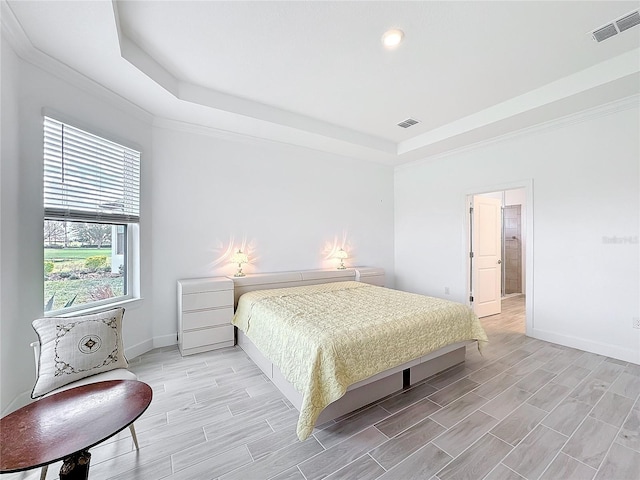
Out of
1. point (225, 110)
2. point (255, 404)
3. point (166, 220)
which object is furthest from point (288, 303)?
point (225, 110)

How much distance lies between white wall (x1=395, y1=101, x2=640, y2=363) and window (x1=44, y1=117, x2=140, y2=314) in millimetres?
4844

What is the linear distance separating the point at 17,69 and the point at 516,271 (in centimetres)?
882

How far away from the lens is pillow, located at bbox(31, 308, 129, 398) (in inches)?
66.9

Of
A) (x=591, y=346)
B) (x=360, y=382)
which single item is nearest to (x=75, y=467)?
(x=360, y=382)

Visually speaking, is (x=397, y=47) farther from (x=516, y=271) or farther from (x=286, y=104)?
(x=516, y=271)

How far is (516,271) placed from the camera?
6633mm

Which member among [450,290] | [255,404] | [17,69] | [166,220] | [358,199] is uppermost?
[17,69]

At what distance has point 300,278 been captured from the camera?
4.11 m

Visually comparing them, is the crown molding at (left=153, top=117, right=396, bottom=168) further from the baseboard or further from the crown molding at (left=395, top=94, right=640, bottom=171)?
the baseboard

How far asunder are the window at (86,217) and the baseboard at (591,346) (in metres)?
5.29

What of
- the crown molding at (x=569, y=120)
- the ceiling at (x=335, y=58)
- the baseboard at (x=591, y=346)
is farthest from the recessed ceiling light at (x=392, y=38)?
the baseboard at (x=591, y=346)

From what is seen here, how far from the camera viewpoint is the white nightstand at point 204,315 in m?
3.15

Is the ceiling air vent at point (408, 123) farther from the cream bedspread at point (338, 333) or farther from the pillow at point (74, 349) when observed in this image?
the pillow at point (74, 349)

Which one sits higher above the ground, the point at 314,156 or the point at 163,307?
the point at 314,156
